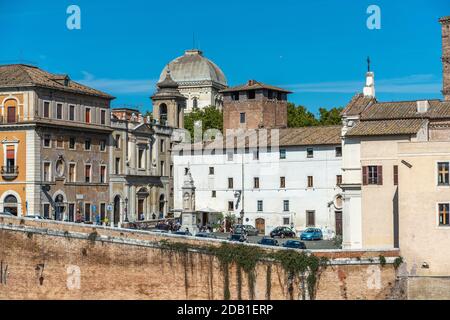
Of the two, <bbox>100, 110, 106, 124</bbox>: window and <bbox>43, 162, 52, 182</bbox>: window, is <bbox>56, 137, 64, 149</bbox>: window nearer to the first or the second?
<bbox>43, 162, 52, 182</bbox>: window

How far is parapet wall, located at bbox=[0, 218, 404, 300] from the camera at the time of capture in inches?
1978

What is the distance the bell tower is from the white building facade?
1138cm

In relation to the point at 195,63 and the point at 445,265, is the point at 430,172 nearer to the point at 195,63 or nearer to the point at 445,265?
the point at 445,265

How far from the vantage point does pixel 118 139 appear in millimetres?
81062

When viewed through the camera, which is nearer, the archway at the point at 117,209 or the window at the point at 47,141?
the window at the point at 47,141

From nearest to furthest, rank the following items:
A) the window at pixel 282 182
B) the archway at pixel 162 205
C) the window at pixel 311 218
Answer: the window at pixel 311 218, the window at pixel 282 182, the archway at pixel 162 205

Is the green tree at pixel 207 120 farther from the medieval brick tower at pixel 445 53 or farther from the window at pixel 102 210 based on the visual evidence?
the medieval brick tower at pixel 445 53

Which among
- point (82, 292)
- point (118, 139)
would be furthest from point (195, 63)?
point (82, 292)

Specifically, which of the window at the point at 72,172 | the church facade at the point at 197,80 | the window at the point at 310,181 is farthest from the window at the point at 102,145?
the church facade at the point at 197,80

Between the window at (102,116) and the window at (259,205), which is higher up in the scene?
the window at (102,116)

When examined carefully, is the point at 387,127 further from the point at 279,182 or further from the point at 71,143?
the point at 71,143

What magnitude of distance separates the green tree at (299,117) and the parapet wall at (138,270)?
4441cm

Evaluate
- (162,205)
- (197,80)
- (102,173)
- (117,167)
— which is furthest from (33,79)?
(197,80)

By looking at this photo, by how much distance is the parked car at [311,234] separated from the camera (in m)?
66.9
